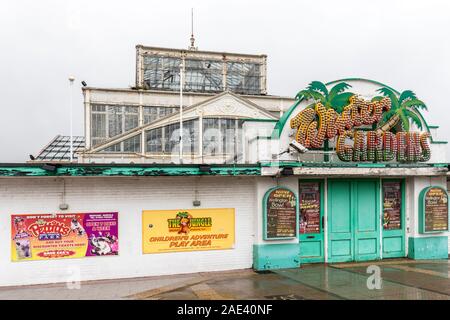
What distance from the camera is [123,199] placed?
1125 cm

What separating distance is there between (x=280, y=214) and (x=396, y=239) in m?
5.01

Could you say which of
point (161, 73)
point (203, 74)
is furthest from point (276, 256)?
point (203, 74)

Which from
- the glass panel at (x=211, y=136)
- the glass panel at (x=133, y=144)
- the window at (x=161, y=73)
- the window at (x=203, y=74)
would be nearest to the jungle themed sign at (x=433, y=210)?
the glass panel at (x=211, y=136)

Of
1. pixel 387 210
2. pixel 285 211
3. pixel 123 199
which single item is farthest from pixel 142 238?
pixel 387 210

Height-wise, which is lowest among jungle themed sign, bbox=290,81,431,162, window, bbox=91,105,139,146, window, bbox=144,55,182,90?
jungle themed sign, bbox=290,81,431,162

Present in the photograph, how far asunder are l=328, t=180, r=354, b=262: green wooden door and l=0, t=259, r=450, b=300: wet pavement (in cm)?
98

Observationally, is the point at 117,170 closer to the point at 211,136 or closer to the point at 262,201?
the point at 262,201

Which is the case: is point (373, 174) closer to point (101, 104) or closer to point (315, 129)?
point (315, 129)

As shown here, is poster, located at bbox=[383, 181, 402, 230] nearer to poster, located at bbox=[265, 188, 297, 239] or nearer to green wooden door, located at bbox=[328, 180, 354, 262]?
green wooden door, located at bbox=[328, 180, 354, 262]

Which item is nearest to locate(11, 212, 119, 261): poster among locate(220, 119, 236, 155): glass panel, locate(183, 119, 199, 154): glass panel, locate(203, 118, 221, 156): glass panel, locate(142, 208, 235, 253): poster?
locate(142, 208, 235, 253): poster

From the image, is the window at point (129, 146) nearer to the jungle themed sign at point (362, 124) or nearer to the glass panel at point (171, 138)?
the glass panel at point (171, 138)

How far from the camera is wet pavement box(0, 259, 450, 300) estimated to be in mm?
9148

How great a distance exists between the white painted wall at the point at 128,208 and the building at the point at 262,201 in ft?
0.10

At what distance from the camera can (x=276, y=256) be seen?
12.1 m
